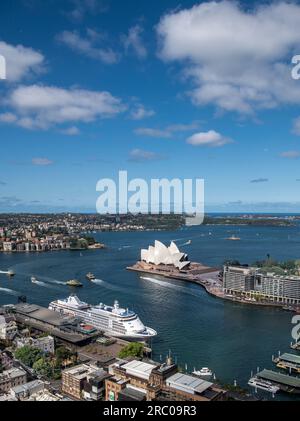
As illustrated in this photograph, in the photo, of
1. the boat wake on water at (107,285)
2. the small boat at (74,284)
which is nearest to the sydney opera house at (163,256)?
the boat wake on water at (107,285)

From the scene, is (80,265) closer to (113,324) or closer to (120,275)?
(120,275)

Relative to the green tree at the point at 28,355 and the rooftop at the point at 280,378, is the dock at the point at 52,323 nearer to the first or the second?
the green tree at the point at 28,355

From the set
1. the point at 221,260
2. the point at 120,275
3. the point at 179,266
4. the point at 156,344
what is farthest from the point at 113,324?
the point at 221,260

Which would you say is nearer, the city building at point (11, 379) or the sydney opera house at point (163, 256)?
the city building at point (11, 379)

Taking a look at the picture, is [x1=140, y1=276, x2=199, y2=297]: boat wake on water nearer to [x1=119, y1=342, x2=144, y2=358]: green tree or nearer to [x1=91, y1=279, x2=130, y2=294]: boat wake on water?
[x1=91, y1=279, x2=130, y2=294]: boat wake on water

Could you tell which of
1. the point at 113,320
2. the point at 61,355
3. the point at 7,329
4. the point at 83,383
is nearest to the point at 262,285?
the point at 113,320

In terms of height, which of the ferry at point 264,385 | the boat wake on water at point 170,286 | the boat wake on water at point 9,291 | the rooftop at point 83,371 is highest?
the rooftop at point 83,371
